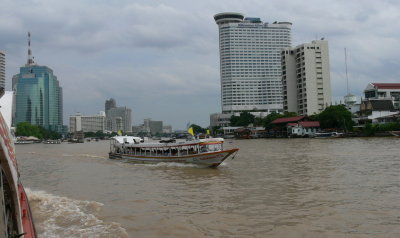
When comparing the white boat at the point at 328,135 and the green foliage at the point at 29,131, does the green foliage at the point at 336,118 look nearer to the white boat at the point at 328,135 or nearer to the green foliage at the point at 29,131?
the white boat at the point at 328,135

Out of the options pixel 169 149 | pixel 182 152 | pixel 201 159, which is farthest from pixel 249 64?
pixel 201 159

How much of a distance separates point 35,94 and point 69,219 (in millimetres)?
173637

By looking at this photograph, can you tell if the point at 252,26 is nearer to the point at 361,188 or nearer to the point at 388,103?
the point at 388,103

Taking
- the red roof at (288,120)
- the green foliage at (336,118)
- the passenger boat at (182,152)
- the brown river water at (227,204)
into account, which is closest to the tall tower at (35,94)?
the red roof at (288,120)

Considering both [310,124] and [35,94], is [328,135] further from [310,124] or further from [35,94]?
[35,94]

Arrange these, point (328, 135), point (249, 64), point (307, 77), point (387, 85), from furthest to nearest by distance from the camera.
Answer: point (249, 64)
point (307, 77)
point (387, 85)
point (328, 135)

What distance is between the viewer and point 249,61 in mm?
161750

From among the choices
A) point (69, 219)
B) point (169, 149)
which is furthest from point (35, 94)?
point (69, 219)

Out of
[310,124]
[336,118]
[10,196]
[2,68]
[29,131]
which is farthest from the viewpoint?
[2,68]

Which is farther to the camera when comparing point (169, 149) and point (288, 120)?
point (288, 120)

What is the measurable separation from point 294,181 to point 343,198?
425cm

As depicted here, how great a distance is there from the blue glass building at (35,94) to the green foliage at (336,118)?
438ft

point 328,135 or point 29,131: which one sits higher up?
point 29,131

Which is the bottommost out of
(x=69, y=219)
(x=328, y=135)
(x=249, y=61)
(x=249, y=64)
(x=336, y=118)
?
(x=69, y=219)
